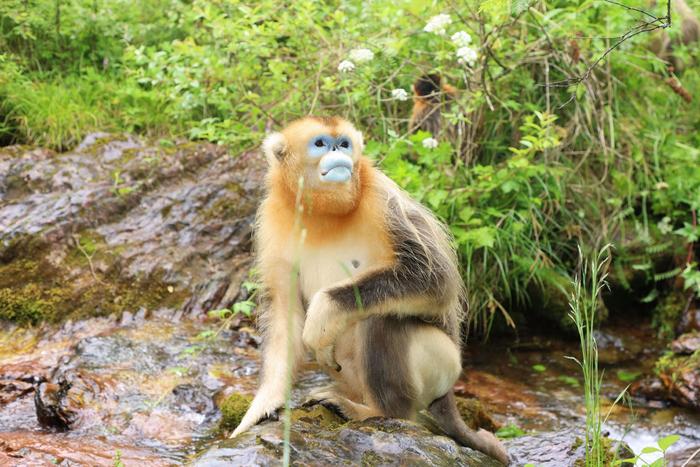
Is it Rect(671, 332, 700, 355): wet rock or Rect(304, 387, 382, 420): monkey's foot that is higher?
Rect(304, 387, 382, 420): monkey's foot

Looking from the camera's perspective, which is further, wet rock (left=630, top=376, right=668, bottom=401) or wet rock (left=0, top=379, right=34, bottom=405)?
wet rock (left=630, top=376, right=668, bottom=401)

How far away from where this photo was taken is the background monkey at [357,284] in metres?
3.29

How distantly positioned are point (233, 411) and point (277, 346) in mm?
763

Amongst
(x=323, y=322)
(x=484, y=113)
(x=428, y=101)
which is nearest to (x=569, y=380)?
(x=484, y=113)

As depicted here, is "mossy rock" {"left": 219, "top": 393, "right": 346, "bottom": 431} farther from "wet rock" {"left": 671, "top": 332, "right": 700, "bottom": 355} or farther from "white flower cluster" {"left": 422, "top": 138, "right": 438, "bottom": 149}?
"wet rock" {"left": 671, "top": 332, "right": 700, "bottom": 355}

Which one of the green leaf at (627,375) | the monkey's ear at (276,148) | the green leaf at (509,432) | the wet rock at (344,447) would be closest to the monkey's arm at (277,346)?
the wet rock at (344,447)

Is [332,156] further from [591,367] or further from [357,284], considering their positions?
[591,367]

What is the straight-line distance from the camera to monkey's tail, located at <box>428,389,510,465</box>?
11.9ft

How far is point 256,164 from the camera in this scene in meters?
7.06

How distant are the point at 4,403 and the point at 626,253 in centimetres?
479

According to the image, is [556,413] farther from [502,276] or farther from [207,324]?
[207,324]

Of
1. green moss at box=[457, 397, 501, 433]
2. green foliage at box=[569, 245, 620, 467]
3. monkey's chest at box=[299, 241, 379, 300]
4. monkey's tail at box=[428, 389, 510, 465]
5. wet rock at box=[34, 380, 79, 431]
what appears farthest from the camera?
green moss at box=[457, 397, 501, 433]

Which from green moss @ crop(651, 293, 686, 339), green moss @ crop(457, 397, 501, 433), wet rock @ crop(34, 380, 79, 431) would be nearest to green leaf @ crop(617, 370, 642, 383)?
green moss @ crop(651, 293, 686, 339)

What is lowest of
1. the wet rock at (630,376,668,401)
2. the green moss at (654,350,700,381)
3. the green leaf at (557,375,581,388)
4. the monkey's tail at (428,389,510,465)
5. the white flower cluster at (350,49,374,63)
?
the green leaf at (557,375,581,388)
